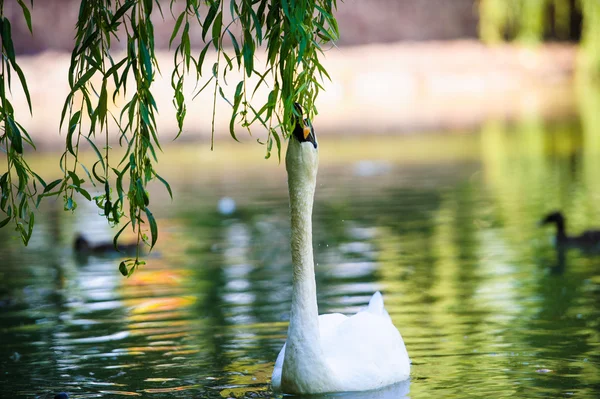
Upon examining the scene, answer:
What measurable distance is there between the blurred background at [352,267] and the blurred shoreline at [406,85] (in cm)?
175

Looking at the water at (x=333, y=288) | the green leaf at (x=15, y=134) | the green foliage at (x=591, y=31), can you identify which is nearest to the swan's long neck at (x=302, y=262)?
the water at (x=333, y=288)

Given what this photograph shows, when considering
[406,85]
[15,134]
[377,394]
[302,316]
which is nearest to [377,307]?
[377,394]

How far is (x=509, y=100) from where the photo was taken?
113 feet

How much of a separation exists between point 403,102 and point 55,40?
1029cm

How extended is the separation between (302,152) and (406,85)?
29.8 metres

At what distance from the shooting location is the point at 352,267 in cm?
1059

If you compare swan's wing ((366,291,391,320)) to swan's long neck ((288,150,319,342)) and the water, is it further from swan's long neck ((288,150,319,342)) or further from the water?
swan's long neck ((288,150,319,342))

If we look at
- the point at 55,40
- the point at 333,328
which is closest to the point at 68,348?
the point at 333,328

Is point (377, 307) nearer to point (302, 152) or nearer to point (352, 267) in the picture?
point (302, 152)

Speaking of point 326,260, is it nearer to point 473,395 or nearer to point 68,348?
point 68,348

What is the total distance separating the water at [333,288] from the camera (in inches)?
266

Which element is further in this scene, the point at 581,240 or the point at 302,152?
the point at 581,240

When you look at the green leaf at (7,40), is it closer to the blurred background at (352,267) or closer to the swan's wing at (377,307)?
the blurred background at (352,267)

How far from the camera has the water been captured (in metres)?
6.75
